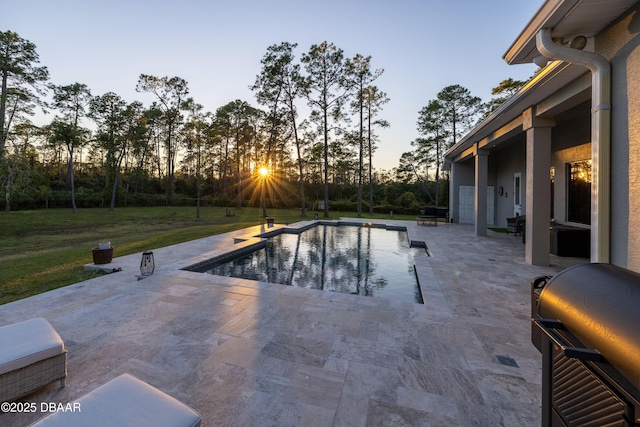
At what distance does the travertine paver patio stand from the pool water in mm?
987

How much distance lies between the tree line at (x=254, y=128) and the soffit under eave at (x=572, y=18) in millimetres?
13788

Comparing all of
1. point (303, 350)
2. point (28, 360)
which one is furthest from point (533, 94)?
point (28, 360)

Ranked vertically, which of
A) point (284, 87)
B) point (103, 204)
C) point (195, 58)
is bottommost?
point (103, 204)

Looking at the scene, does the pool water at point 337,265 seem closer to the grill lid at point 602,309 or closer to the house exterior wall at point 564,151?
the grill lid at point 602,309

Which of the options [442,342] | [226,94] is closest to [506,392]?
[442,342]

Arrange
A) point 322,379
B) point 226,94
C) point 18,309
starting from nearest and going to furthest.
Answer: point 322,379 < point 18,309 < point 226,94

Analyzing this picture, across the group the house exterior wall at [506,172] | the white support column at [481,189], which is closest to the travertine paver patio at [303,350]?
the white support column at [481,189]

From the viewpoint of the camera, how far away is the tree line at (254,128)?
15.7 m

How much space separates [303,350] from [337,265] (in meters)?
4.25

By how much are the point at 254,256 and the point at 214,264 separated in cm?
140

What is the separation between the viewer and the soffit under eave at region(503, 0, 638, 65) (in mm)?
2652

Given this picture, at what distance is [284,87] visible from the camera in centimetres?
1675

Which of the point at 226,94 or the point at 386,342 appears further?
the point at 226,94

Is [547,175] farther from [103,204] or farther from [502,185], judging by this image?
[103,204]
